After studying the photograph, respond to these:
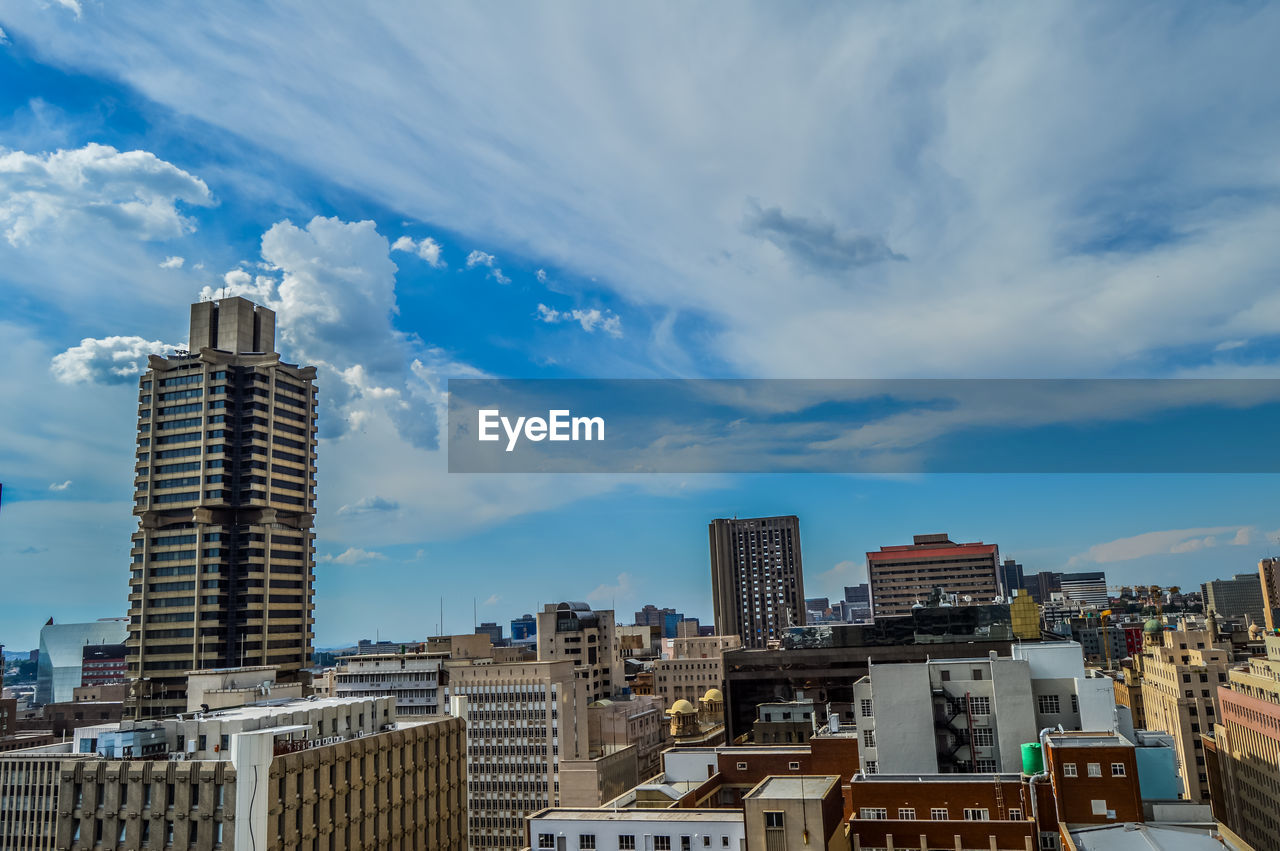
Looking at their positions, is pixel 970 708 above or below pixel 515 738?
above

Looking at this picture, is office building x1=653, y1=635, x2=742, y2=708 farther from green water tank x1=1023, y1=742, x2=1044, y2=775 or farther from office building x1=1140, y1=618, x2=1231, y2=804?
green water tank x1=1023, y1=742, x2=1044, y2=775

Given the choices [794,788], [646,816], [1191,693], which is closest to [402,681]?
[646,816]

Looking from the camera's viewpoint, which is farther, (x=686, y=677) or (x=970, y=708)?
(x=686, y=677)

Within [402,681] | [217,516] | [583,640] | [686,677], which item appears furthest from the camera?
[686,677]

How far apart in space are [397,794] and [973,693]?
1540 inches

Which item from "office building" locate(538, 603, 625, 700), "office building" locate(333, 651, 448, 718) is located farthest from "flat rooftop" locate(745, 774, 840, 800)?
"office building" locate(538, 603, 625, 700)

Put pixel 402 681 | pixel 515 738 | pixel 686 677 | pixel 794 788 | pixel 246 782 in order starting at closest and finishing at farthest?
1. pixel 246 782
2. pixel 794 788
3. pixel 515 738
4. pixel 402 681
5. pixel 686 677

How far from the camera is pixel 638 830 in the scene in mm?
48438

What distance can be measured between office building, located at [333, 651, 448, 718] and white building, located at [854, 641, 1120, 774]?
81924 mm

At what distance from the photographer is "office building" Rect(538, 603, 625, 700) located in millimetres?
149500

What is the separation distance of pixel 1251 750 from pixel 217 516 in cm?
14417

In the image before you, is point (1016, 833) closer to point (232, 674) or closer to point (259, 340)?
point (232, 674)

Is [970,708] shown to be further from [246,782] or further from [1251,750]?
[1251,750]

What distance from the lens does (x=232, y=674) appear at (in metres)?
96.3
